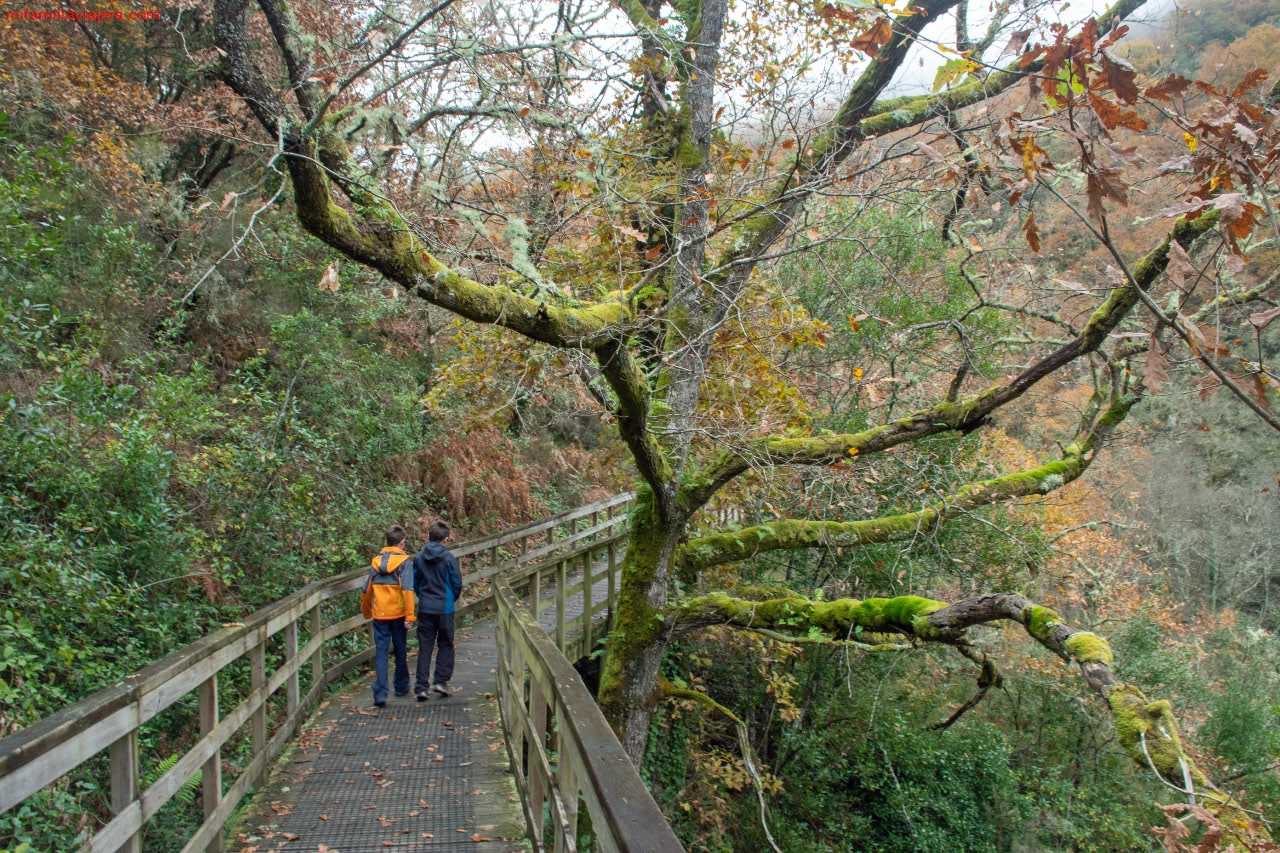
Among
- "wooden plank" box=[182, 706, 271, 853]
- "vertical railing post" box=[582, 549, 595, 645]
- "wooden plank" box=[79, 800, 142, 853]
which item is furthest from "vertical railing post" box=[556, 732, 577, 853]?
"vertical railing post" box=[582, 549, 595, 645]

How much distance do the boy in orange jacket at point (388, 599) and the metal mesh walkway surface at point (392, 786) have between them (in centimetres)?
48

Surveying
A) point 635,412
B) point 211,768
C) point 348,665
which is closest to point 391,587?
point 348,665

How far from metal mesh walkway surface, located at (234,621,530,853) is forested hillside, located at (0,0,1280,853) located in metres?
0.84

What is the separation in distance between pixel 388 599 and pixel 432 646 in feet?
2.13

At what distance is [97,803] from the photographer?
499 cm

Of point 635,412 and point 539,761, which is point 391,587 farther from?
point 539,761

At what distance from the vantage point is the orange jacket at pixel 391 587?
256 inches

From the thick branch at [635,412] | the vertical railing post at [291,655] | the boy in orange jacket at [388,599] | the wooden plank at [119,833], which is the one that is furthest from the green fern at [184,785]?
the thick branch at [635,412]

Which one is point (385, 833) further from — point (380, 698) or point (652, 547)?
point (652, 547)

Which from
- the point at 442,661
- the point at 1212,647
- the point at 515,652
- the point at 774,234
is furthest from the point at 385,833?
the point at 1212,647

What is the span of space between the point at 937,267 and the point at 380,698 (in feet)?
32.3

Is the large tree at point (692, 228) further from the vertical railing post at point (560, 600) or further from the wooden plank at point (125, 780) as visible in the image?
the wooden plank at point (125, 780)

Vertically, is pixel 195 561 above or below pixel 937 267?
below

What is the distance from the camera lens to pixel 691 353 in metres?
6.69
